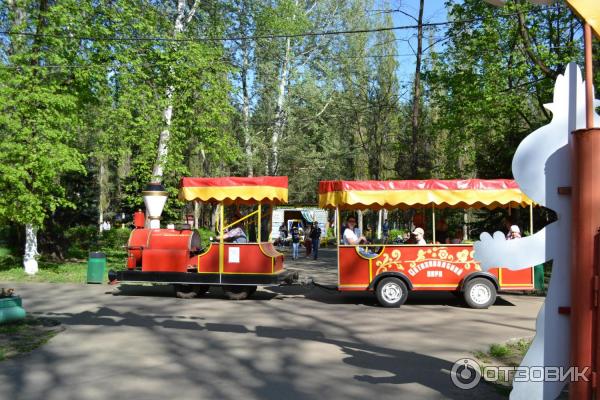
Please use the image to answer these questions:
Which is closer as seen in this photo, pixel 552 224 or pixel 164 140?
pixel 552 224

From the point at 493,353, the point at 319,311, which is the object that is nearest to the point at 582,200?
the point at 493,353

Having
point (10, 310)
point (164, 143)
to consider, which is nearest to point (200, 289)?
point (10, 310)

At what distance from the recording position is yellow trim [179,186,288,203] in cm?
1370

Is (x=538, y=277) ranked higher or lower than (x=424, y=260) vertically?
lower

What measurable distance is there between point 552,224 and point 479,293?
8.70m

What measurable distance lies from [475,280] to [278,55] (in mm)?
24142

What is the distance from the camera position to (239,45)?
3325cm

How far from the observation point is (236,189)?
13.8m

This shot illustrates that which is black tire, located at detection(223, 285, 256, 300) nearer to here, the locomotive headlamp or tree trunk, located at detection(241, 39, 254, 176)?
the locomotive headlamp

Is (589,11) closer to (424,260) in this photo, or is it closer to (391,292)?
(424,260)

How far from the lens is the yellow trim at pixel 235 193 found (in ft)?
44.9

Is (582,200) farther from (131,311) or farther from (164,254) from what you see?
(164,254)

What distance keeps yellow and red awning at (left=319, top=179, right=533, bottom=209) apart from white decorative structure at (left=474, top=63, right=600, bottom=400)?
834cm

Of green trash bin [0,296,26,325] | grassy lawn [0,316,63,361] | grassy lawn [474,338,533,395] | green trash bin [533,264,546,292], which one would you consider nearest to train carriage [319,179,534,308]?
green trash bin [533,264,546,292]
